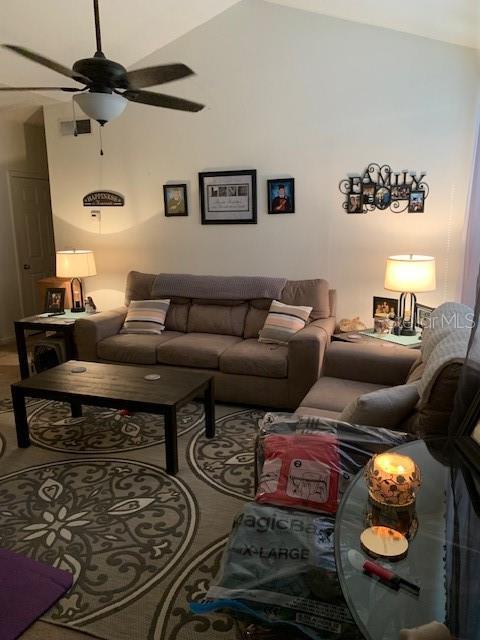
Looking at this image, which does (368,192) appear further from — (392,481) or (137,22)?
Result: (392,481)

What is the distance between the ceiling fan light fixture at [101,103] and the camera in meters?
2.35

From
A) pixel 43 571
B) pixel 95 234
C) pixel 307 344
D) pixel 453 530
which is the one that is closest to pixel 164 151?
pixel 95 234

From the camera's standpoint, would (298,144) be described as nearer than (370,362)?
No

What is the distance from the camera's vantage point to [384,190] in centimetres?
394

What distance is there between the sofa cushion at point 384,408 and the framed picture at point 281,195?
2568mm

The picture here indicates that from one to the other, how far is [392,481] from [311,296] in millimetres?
2726

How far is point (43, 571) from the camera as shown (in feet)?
6.61

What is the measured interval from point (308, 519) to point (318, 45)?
3.77 meters

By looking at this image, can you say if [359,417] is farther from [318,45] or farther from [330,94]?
[318,45]

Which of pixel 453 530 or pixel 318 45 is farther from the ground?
pixel 318 45

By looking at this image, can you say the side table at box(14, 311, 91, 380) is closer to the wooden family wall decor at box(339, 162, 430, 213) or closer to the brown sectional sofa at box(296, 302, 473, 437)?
the brown sectional sofa at box(296, 302, 473, 437)

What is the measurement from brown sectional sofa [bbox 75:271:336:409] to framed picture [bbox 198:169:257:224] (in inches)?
24.2

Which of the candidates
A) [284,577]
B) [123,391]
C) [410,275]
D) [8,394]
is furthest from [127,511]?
[410,275]

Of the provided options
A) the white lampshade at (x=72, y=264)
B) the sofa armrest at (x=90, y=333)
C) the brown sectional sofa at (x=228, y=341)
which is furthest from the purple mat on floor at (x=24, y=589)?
the white lampshade at (x=72, y=264)
